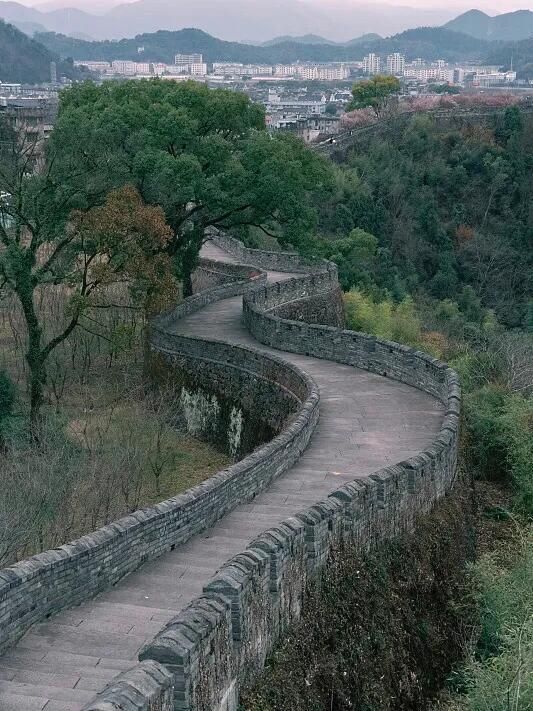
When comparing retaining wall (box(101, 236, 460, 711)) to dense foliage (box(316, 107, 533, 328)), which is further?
dense foliage (box(316, 107, 533, 328))

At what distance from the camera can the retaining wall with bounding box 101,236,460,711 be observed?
386 inches

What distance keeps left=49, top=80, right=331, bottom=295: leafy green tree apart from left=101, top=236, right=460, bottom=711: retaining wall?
1145 cm

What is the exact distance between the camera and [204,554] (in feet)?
47.2

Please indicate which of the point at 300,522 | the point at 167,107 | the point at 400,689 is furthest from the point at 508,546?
the point at 167,107

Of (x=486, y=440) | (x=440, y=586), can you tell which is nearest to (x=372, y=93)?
(x=486, y=440)

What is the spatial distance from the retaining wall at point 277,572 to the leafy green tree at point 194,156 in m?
11.4

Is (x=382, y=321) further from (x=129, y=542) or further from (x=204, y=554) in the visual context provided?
(x=129, y=542)

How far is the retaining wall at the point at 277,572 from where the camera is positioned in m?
9.80

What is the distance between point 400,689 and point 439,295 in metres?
54.4

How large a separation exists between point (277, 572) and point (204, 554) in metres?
2.18

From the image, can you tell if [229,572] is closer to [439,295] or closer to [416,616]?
[416,616]

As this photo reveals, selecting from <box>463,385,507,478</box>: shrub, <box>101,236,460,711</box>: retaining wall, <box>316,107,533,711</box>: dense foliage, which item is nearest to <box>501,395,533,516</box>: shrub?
<box>316,107,533,711</box>: dense foliage

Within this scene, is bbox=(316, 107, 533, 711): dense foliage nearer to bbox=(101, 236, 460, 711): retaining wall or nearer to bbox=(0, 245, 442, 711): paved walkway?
bbox=(101, 236, 460, 711): retaining wall

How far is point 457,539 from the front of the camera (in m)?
19.3
